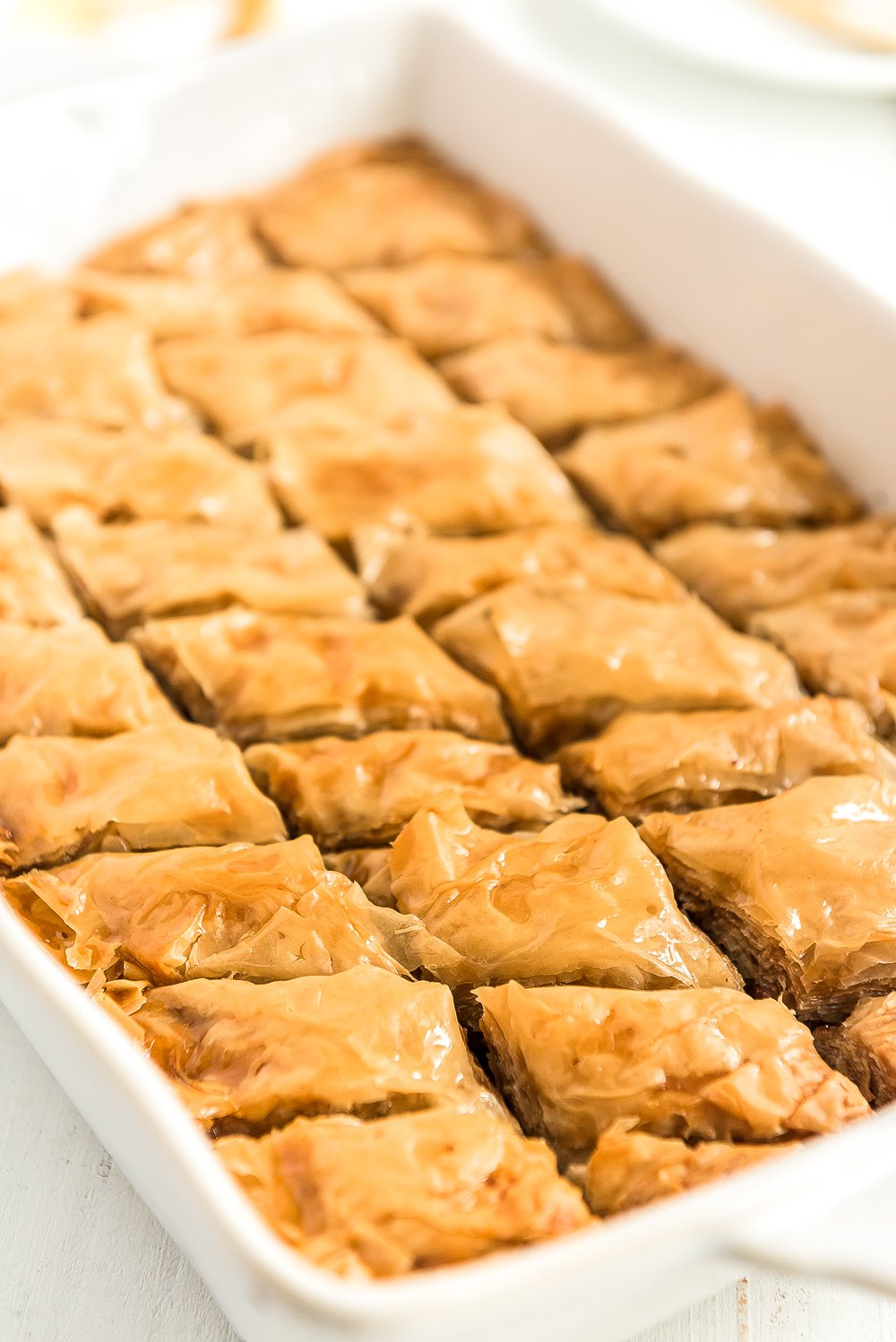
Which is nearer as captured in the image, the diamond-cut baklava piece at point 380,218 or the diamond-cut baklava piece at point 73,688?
the diamond-cut baklava piece at point 73,688

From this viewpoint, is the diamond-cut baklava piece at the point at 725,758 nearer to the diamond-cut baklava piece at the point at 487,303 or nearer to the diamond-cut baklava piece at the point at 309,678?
the diamond-cut baklava piece at the point at 309,678

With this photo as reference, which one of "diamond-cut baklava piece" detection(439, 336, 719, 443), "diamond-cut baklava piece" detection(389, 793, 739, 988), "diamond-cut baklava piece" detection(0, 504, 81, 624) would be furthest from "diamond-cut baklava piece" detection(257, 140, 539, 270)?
"diamond-cut baklava piece" detection(389, 793, 739, 988)

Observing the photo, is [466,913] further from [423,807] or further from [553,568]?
[553,568]

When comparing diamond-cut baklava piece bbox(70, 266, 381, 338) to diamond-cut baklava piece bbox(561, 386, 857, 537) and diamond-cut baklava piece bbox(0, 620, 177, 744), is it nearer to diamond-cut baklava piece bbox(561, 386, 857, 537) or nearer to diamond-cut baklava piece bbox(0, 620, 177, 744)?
diamond-cut baklava piece bbox(561, 386, 857, 537)

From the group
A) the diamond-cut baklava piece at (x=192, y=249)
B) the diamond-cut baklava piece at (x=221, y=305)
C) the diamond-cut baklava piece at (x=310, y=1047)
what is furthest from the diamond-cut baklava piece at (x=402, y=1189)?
the diamond-cut baklava piece at (x=192, y=249)

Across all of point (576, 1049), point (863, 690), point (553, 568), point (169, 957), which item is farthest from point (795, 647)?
point (169, 957)

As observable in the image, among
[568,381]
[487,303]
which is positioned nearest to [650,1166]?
[568,381]
